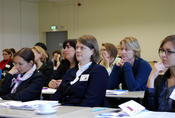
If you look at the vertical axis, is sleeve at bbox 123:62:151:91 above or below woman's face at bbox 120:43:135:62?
below

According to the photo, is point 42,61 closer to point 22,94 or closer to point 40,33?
point 22,94

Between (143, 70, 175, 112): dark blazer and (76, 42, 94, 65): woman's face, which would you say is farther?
(76, 42, 94, 65): woman's face

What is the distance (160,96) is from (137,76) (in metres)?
1.39

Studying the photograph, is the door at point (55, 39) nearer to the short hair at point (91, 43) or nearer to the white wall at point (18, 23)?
the white wall at point (18, 23)

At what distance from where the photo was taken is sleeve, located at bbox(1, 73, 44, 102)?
9.34 ft

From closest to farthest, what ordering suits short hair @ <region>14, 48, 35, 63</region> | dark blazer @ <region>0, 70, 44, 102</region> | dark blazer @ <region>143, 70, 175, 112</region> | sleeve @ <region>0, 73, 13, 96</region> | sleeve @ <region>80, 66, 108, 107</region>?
dark blazer @ <region>143, 70, 175, 112</region> → sleeve @ <region>80, 66, 108, 107</region> → dark blazer @ <region>0, 70, 44, 102</region> → short hair @ <region>14, 48, 35, 63</region> → sleeve @ <region>0, 73, 13, 96</region>

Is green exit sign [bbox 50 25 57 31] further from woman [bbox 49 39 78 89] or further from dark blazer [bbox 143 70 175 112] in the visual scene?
dark blazer [bbox 143 70 175 112]

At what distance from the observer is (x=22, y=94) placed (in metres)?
2.84

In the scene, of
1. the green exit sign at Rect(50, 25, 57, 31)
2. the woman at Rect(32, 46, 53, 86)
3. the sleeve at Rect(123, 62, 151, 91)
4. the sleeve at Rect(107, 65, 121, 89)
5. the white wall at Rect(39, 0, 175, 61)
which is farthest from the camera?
the green exit sign at Rect(50, 25, 57, 31)

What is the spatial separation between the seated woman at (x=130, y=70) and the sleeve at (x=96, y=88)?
1.01 meters

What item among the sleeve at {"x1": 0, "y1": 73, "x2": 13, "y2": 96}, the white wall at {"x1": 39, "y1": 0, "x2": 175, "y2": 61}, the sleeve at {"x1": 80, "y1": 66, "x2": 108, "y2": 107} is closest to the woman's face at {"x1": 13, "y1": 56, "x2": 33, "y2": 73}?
the sleeve at {"x1": 0, "y1": 73, "x2": 13, "y2": 96}

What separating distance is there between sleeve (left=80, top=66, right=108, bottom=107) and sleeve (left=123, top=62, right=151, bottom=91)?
0.98m

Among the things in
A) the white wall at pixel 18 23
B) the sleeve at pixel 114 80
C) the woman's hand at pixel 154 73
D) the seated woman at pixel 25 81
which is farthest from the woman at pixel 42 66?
the white wall at pixel 18 23

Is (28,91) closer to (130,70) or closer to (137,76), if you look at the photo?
(130,70)
